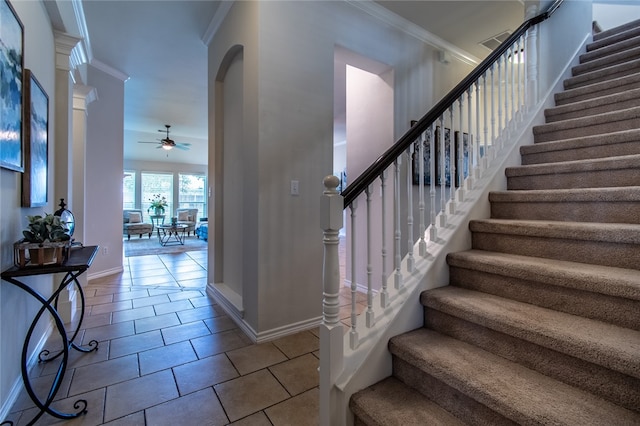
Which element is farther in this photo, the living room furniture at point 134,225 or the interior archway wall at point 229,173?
the living room furniture at point 134,225

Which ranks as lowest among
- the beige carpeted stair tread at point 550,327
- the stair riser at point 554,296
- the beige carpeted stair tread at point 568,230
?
the beige carpeted stair tread at point 550,327

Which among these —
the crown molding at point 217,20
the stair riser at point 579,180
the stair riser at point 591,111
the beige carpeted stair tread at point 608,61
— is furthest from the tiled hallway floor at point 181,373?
the beige carpeted stair tread at point 608,61

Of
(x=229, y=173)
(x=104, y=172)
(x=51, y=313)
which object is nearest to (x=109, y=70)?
(x=104, y=172)

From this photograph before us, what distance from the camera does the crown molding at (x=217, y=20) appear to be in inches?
107

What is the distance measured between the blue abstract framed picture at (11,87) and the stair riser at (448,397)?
2187 mm

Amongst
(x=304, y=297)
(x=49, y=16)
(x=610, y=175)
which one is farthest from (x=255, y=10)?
(x=610, y=175)

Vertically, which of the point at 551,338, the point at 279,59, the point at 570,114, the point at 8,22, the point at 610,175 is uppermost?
the point at 279,59

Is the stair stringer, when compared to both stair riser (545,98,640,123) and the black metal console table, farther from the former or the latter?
the black metal console table

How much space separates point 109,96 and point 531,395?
18.1 feet

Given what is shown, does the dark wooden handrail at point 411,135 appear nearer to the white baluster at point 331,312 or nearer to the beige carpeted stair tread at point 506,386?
the white baluster at point 331,312

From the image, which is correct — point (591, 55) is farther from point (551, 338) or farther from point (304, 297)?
point (304, 297)

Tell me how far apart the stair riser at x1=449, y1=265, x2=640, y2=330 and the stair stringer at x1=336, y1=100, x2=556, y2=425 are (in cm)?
16

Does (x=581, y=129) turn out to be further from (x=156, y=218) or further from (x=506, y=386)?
(x=156, y=218)

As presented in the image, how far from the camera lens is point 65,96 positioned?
2.58 meters
